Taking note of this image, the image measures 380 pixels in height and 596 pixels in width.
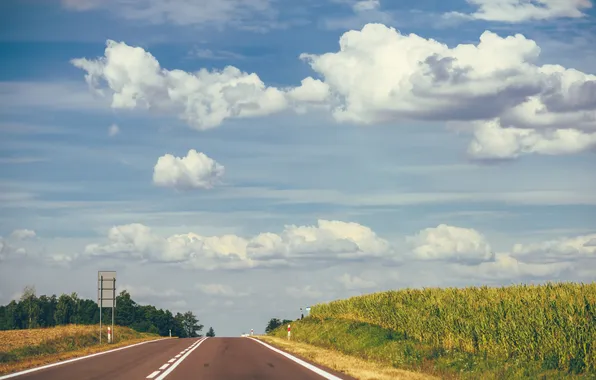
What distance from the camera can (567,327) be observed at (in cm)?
2045

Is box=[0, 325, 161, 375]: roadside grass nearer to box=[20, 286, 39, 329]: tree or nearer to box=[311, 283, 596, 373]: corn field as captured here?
box=[311, 283, 596, 373]: corn field

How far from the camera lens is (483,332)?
2544cm

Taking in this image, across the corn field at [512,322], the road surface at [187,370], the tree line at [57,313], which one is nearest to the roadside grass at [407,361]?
the corn field at [512,322]

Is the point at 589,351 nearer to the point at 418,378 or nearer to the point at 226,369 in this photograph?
the point at 418,378

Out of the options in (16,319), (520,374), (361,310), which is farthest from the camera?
(16,319)

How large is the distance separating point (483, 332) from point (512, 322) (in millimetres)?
2546

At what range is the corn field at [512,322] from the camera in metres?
20.0

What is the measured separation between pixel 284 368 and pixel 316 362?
3155mm

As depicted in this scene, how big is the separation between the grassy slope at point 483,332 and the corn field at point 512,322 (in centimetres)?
3

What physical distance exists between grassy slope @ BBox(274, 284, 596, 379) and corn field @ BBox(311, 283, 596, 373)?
0.03 m

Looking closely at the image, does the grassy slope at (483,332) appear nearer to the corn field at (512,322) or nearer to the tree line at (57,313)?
the corn field at (512,322)

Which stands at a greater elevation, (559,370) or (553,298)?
(553,298)

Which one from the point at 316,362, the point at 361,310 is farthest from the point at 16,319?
the point at 316,362

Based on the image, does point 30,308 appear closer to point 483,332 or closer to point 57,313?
point 57,313
